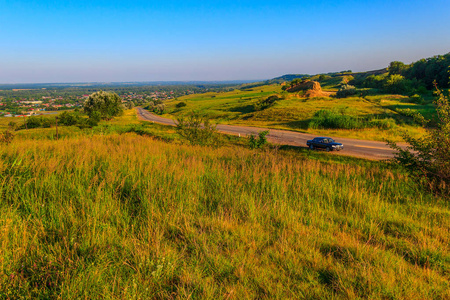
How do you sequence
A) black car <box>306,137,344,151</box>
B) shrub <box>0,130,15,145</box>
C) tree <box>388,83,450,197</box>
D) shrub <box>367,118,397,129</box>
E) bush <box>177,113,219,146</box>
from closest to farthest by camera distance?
1. tree <box>388,83,450,197</box>
2. shrub <box>0,130,15,145</box>
3. bush <box>177,113,219,146</box>
4. black car <box>306,137,344,151</box>
5. shrub <box>367,118,397,129</box>

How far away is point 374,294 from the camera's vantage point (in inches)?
82.7

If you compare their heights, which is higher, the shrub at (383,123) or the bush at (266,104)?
the bush at (266,104)

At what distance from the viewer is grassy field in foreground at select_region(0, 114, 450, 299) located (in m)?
2.14

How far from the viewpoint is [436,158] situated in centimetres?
562

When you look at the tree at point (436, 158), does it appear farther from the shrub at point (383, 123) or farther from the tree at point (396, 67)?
the tree at point (396, 67)

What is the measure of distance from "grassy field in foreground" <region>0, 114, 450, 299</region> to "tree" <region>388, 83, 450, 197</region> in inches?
26.8

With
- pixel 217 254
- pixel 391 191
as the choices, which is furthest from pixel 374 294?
pixel 391 191

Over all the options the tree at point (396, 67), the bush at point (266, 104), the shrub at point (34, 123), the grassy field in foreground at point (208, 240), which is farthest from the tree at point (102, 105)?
the tree at point (396, 67)

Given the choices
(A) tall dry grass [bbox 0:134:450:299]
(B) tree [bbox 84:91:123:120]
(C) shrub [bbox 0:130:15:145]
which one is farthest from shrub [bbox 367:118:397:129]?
(B) tree [bbox 84:91:123:120]

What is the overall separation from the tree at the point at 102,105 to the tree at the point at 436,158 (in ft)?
256

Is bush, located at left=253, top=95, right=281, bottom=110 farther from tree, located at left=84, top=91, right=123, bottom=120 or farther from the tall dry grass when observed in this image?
the tall dry grass

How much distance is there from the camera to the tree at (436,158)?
5.22m

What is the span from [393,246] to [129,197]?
13.4 ft

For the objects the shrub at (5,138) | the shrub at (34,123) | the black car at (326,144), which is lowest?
the black car at (326,144)
